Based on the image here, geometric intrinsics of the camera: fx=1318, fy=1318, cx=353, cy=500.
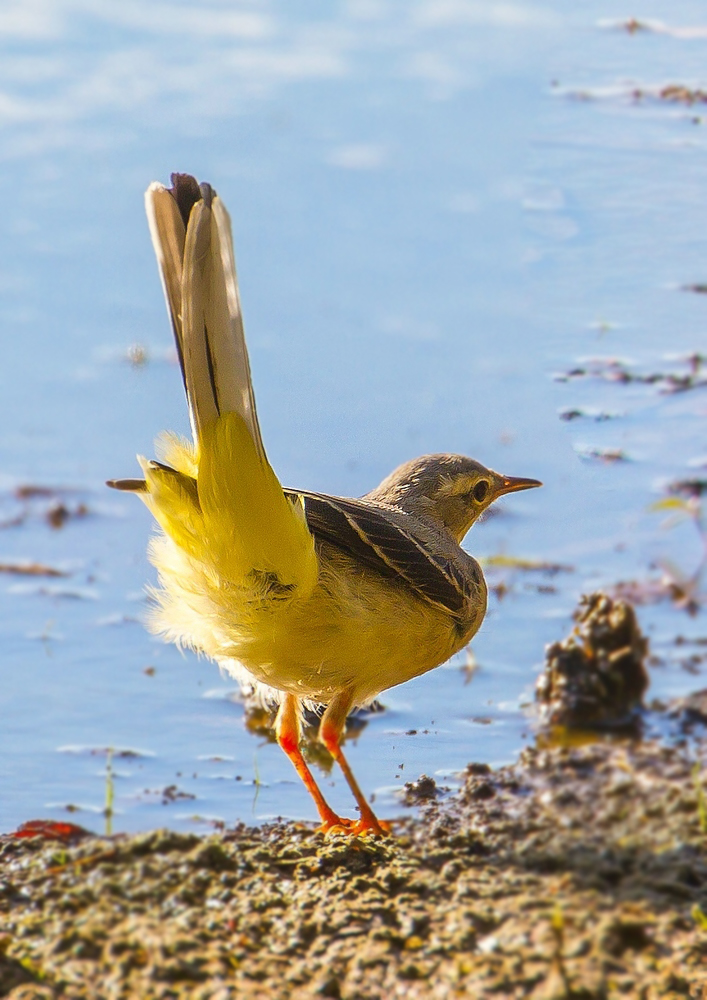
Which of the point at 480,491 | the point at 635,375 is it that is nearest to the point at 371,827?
the point at 480,491

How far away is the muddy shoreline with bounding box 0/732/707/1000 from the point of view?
Result: 149 inches

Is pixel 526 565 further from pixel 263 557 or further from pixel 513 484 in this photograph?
pixel 263 557

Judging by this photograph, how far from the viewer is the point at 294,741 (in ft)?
19.8

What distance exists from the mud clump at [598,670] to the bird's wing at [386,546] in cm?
59

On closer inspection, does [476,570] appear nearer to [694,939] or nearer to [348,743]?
[348,743]

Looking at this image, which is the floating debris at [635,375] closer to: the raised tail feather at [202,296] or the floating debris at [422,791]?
the floating debris at [422,791]

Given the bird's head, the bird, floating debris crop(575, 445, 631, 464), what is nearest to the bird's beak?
the bird's head

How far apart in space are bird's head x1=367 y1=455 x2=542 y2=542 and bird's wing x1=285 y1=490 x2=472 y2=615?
66 cm

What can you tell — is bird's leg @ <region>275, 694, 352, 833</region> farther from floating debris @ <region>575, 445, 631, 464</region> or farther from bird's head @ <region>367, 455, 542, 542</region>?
floating debris @ <region>575, 445, 631, 464</region>

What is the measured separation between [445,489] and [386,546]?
1.15m

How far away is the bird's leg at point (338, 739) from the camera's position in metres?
5.64

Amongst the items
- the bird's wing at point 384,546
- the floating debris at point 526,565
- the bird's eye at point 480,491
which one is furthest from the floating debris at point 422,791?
the floating debris at point 526,565

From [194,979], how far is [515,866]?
1171 mm

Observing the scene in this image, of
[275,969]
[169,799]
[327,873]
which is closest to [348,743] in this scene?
[169,799]
